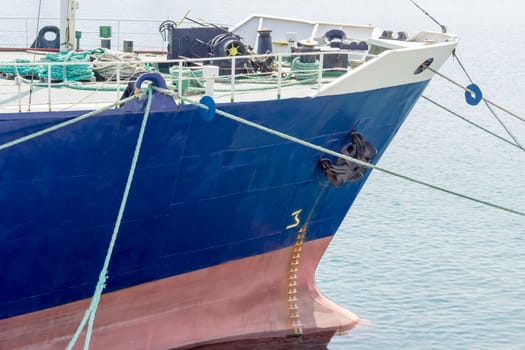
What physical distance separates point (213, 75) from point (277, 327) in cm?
441

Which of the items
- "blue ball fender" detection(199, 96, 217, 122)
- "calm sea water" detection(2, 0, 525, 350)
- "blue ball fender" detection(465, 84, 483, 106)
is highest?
"blue ball fender" detection(199, 96, 217, 122)

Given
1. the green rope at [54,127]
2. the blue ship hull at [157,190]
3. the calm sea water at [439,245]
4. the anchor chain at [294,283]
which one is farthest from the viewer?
the calm sea water at [439,245]

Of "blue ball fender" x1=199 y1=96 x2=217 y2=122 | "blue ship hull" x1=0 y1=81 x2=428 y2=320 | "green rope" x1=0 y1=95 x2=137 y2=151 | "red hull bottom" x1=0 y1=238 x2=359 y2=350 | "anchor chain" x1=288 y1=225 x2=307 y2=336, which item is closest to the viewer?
"green rope" x1=0 y1=95 x2=137 y2=151

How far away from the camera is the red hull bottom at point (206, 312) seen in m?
12.1

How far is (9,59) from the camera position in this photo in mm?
16031

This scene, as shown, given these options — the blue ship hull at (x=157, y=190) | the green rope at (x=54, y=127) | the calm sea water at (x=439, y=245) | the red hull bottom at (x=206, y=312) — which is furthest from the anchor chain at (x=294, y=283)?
the green rope at (x=54, y=127)

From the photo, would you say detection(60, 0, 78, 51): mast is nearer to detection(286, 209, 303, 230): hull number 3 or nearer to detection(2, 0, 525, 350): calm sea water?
detection(286, 209, 303, 230): hull number 3

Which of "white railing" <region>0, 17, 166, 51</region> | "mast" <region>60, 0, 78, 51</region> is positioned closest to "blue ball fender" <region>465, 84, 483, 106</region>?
"mast" <region>60, 0, 78, 51</region>

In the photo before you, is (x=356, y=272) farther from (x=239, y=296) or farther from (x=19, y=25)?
(x=19, y=25)

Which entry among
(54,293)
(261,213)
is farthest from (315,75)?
(54,293)

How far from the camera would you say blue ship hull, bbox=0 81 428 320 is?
36.4 feet

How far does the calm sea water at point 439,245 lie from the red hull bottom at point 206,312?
1003 mm

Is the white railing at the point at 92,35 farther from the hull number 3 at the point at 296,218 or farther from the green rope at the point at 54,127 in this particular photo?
the green rope at the point at 54,127

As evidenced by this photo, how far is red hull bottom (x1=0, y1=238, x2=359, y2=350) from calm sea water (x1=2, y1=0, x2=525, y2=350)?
A: 1003mm
